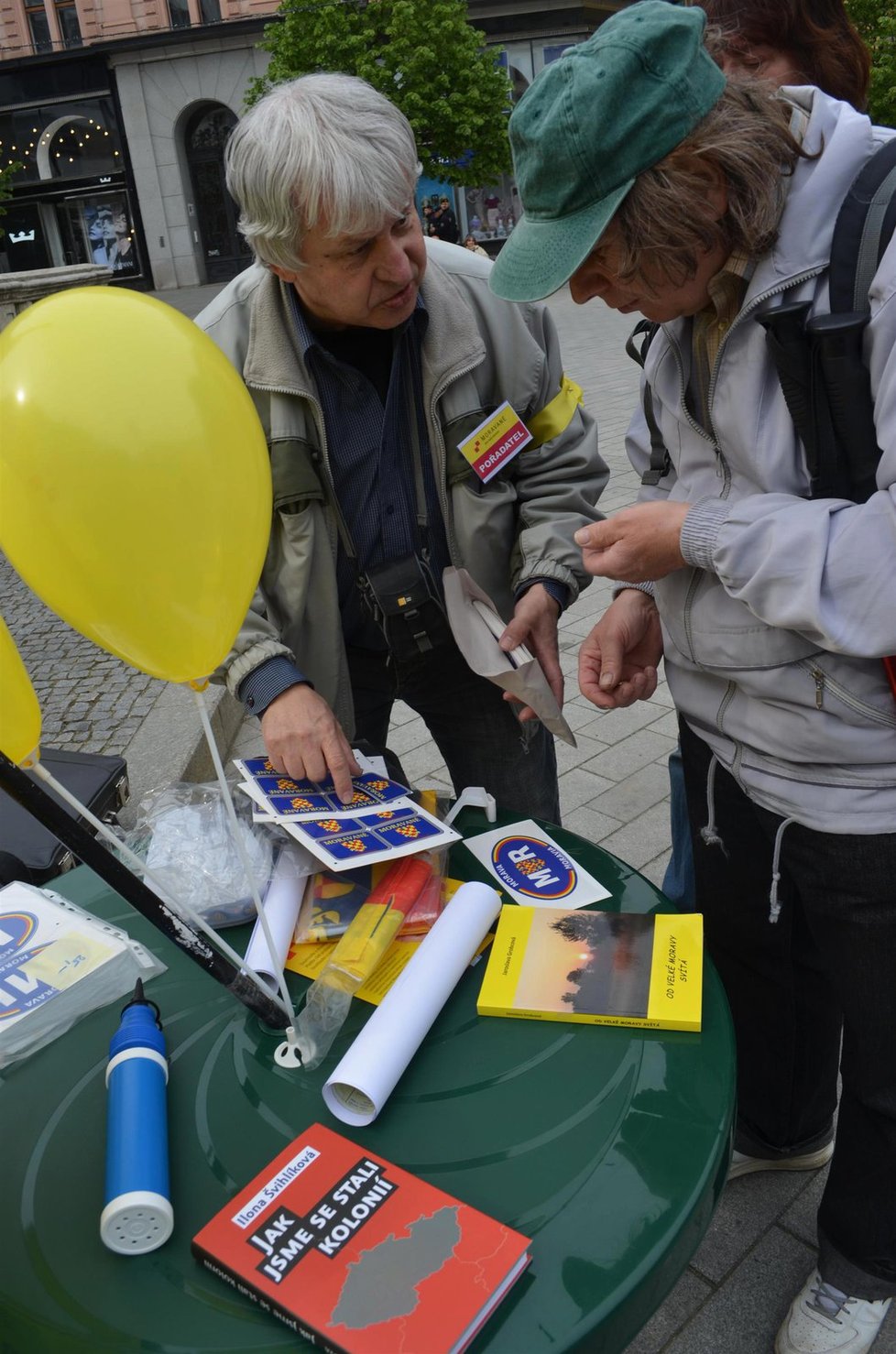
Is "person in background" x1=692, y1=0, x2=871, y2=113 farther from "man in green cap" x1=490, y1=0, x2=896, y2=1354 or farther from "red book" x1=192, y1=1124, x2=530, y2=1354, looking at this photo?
"red book" x1=192, y1=1124, x2=530, y2=1354

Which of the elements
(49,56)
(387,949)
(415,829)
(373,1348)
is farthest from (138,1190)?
(49,56)

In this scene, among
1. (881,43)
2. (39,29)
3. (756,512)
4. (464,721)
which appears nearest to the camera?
(756,512)

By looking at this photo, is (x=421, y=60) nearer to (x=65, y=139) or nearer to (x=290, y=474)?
(x=65, y=139)

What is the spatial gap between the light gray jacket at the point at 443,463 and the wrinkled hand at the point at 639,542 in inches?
19.0

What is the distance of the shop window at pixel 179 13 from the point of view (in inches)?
955

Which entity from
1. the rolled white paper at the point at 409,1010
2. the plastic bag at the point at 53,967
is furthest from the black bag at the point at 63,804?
the rolled white paper at the point at 409,1010

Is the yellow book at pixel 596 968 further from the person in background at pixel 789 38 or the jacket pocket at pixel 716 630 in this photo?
the person in background at pixel 789 38

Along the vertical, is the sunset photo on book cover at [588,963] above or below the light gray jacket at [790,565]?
below

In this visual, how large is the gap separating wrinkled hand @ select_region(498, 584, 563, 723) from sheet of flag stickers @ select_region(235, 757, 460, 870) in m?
0.31

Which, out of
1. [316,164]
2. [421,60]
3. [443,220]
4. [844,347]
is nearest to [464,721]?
[316,164]

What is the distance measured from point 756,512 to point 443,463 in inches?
30.5

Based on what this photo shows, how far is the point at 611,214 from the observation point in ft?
3.51

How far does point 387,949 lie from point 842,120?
115cm

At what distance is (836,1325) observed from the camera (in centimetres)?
152
